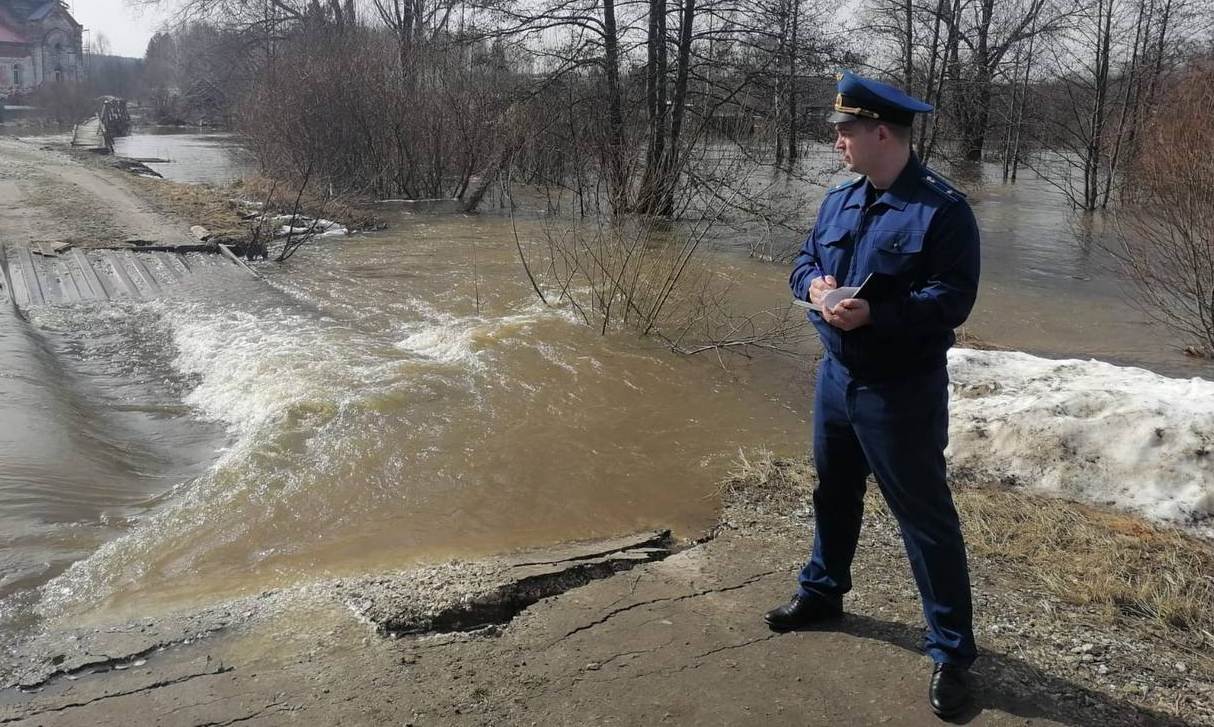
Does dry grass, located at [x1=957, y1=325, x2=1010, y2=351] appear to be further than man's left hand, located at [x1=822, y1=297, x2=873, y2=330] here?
Yes

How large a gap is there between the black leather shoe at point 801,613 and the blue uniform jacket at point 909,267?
1.00 m

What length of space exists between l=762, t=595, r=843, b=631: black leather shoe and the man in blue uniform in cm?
49

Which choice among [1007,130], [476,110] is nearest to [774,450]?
[476,110]

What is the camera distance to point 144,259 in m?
11.7

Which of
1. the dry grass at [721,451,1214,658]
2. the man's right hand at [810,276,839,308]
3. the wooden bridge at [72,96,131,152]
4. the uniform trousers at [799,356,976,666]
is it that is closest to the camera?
the uniform trousers at [799,356,976,666]

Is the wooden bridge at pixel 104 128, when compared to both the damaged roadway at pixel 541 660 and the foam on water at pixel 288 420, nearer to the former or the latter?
the foam on water at pixel 288 420

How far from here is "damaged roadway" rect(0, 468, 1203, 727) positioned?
2846 mm

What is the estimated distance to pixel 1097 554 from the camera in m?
3.96

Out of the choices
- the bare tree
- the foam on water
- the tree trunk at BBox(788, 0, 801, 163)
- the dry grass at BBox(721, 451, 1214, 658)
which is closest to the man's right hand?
the dry grass at BBox(721, 451, 1214, 658)

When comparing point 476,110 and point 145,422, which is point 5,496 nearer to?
point 145,422

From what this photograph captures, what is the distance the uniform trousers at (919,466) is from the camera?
272cm

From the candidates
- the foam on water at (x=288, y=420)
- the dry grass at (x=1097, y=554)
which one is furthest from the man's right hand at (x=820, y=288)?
the foam on water at (x=288, y=420)

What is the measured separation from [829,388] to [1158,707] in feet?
4.86

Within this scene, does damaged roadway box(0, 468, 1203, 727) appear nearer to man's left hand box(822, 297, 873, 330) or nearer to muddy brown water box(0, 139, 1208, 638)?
muddy brown water box(0, 139, 1208, 638)
